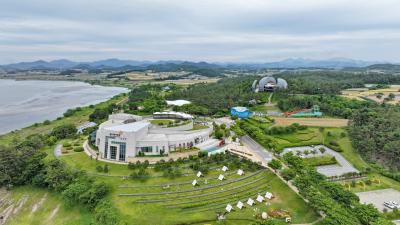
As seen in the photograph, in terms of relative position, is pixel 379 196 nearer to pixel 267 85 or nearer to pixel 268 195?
pixel 268 195

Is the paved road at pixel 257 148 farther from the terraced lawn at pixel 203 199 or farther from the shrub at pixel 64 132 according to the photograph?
the shrub at pixel 64 132

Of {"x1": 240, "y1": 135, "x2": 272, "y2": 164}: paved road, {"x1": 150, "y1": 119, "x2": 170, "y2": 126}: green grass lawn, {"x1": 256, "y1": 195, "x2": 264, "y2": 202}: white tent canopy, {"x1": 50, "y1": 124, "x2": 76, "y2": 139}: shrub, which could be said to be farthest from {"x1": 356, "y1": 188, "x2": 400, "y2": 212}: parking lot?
{"x1": 50, "y1": 124, "x2": 76, "y2": 139}: shrub

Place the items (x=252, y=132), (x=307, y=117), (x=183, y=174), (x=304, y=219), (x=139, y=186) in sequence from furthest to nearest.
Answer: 1. (x=307, y=117)
2. (x=252, y=132)
3. (x=183, y=174)
4. (x=139, y=186)
5. (x=304, y=219)

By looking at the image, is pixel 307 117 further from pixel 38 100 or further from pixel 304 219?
pixel 38 100

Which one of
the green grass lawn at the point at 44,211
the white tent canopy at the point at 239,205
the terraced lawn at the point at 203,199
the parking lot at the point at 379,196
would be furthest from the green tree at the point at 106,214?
the parking lot at the point at 379,196

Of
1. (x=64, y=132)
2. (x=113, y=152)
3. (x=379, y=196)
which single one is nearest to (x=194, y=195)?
(x=113, y=152)

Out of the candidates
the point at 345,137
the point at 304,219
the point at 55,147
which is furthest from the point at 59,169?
the point at 345,137
